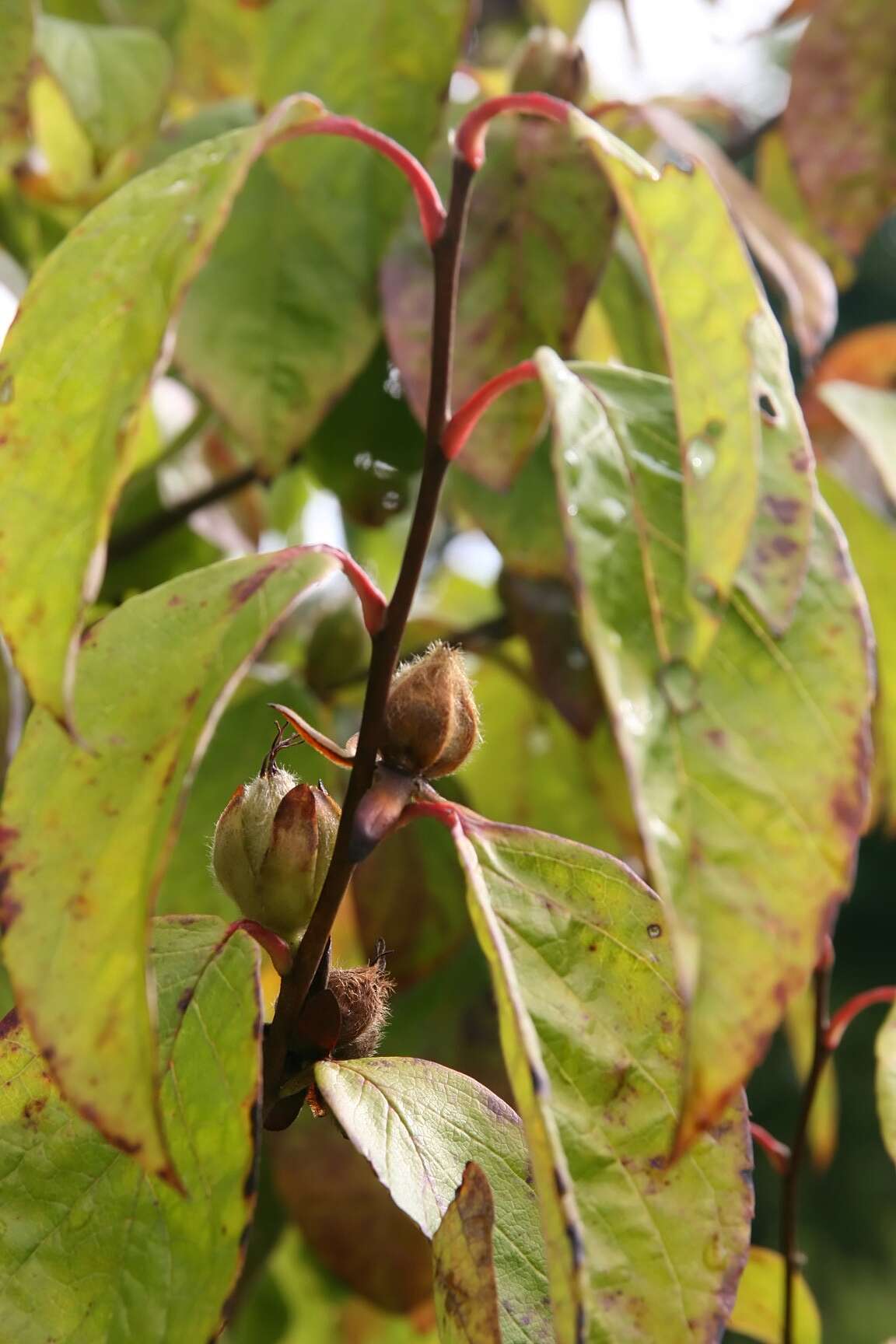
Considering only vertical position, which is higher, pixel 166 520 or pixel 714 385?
pixel 714 385

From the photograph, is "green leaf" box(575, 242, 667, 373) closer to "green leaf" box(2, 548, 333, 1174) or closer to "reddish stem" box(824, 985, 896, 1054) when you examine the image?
"reddish stem" box(824, 985, 896, 1054)

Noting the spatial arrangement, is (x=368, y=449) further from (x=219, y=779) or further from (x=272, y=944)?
(x=272, y=944)

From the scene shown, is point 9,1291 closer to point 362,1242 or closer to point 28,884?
point 28,884

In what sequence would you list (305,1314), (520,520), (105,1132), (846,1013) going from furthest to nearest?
(305,1314) < (520,520) < (846,1013) < (105,1132)

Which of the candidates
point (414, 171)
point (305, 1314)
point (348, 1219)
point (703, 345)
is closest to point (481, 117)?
point (414, 171)

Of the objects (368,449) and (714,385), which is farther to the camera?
(368,449)
